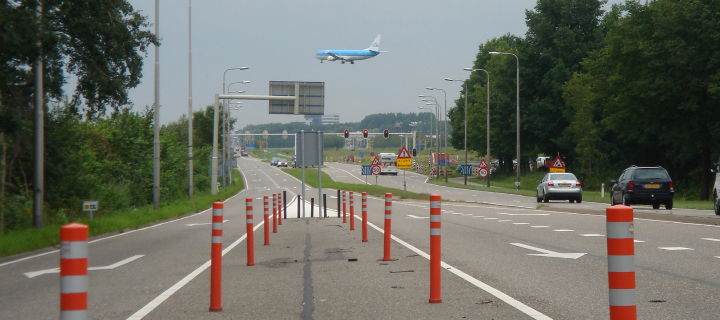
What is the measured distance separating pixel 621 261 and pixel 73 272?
2898mm

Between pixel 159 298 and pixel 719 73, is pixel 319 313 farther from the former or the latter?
pixel 719 73

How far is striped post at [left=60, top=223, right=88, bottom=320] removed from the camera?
3793mm

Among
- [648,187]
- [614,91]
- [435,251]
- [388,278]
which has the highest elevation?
[614,91]

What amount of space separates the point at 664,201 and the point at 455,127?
230 ft

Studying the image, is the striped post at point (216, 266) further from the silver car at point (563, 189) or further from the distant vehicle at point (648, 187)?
the silver car at point (563, 189)

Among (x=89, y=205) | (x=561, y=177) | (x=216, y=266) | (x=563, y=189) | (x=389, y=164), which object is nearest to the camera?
(x=216, y=266)

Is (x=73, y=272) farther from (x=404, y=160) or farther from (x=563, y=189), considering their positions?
(x=404, y=160)

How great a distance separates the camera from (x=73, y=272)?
3.84 metres

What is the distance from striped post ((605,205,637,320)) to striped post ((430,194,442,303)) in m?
3.08

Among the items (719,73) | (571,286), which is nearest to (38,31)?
(571,286)

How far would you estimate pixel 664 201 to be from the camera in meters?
27.5

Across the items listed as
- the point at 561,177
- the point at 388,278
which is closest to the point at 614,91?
the point at 561,177

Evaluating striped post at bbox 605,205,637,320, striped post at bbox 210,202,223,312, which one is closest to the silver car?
striped post at bbox 210,202,223,312

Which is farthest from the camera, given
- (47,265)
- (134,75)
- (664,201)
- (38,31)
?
(664,201)
